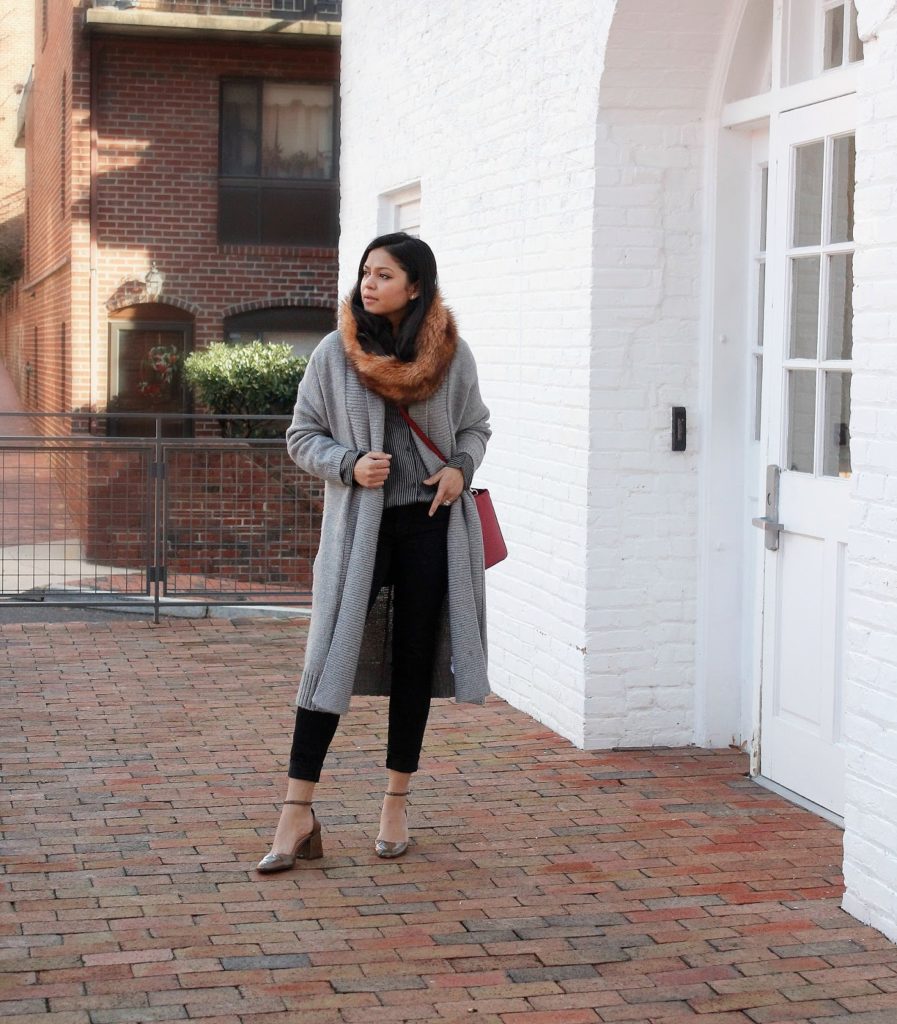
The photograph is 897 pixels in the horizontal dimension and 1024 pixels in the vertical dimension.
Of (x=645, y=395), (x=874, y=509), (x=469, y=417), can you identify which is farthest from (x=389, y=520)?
(x=645, y=395)

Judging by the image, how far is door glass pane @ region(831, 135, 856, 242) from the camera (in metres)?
5.39

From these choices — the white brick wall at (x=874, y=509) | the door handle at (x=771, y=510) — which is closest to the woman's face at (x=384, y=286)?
the white brick wall at (x=874, y=509)

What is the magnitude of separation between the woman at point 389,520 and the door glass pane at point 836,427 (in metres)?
1.33

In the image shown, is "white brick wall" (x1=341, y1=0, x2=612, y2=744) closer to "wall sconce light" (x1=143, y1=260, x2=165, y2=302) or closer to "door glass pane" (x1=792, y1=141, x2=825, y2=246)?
"door glass pane" (x1=792, y1=141, x2=825, y2=246)

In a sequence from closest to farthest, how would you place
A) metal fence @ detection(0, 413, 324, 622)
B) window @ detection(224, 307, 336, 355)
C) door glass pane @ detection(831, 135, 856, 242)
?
door glass pane @ detection(831, 135, 856, 242)
metal fence @ detection(0, 413, 324, 622)
window @ detection(224, 307, 336, 355)

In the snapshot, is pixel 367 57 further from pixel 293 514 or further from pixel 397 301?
pixel 397 301

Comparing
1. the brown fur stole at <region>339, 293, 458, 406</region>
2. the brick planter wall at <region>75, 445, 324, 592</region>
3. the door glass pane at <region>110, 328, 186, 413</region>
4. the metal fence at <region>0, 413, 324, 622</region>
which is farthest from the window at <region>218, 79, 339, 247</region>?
the brown fur stole at <region>339, 293, 458, 406</region>

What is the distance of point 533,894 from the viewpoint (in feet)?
15.7

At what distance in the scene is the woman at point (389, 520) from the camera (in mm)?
4887

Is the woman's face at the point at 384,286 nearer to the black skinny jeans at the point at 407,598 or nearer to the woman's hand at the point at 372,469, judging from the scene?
the woman's hand at the point at 372,469

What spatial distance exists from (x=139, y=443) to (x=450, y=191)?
9.51ft

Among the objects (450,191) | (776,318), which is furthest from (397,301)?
(450,191)

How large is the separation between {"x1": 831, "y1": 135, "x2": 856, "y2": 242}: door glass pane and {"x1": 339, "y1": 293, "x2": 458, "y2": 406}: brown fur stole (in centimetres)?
146

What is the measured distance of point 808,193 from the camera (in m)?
5.69
